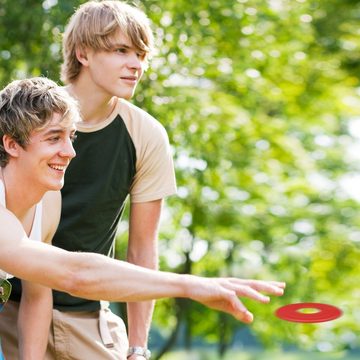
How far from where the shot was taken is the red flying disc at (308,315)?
9.47ft

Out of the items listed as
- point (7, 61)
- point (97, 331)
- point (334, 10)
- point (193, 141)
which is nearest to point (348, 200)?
point (334, 10)

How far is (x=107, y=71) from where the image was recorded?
415 cm

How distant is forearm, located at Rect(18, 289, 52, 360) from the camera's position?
3795 millimetres

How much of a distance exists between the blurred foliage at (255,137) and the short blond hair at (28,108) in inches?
181

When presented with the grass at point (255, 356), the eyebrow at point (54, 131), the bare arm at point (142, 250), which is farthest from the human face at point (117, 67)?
the grass at point (255, 356)

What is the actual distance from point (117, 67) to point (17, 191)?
35.2 inches

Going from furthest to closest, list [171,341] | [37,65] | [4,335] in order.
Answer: [171,341] → [37,65] → [4,335]

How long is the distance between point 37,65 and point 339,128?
6.84m

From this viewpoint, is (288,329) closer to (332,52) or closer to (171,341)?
(171,341)

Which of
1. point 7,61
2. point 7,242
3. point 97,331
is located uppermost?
point 7,242

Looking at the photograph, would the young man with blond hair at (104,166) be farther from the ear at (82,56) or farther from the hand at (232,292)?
the hand at (232,292)

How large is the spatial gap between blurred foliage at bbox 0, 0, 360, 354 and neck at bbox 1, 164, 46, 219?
186 inches

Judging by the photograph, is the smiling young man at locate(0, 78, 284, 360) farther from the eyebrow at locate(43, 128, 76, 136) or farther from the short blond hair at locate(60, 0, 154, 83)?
the short blond hair at locate(60, 0, 154, 83)

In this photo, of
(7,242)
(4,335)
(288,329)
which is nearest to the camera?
(7,242)
